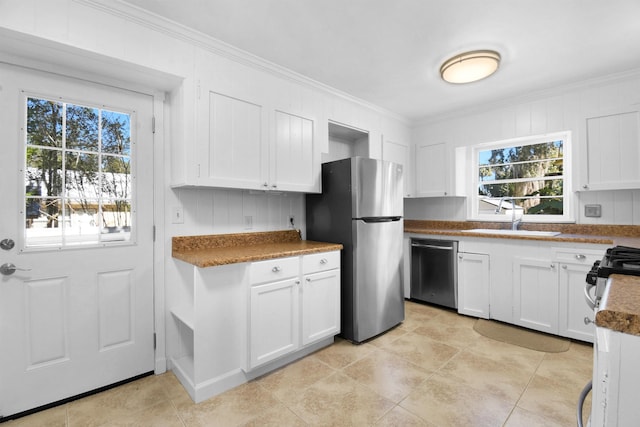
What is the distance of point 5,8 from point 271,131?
1531 mm

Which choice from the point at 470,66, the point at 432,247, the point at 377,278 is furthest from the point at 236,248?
the point at 470,66

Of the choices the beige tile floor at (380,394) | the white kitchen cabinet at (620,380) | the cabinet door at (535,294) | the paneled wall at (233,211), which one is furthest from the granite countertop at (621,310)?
the paneled wall at (233,211)

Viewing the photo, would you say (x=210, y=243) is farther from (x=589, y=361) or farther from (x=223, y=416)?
(x=589, y=361)

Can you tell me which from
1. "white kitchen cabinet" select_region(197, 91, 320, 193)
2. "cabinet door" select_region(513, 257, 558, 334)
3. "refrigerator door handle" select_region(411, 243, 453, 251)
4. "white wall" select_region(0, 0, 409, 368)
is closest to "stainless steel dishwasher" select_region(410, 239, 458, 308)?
"refrigerator door handle" select_region(411, 243, 453, 251)

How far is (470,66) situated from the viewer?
236 cm

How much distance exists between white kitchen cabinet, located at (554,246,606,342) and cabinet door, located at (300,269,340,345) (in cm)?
192

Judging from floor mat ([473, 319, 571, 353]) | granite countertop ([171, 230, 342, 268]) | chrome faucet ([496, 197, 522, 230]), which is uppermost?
chrome faucet ([496, 197, 522, 230])

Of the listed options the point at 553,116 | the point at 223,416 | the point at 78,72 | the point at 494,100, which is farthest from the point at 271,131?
the point at 553,116

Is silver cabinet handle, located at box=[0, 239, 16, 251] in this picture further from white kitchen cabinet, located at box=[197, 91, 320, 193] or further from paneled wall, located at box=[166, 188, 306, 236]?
white kitchen cabinet, located at box=[197, 91, 320, 193]

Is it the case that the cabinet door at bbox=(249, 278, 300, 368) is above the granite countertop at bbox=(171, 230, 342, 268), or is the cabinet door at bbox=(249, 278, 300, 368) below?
below

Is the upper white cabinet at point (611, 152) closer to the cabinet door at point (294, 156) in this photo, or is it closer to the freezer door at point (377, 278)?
the freezer door at point (377, 278)

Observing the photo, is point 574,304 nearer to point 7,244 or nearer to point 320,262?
point 320,262

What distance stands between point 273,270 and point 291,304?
1.02 feet

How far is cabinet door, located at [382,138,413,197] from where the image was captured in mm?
3652
